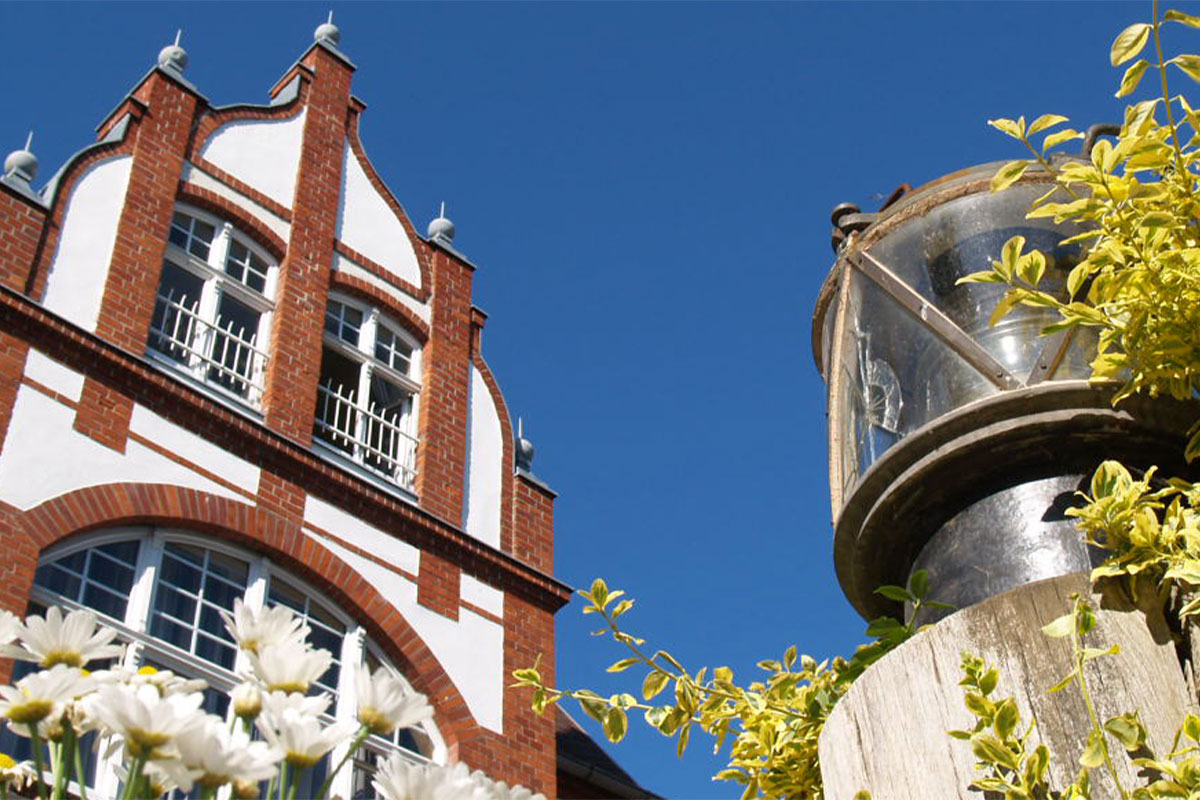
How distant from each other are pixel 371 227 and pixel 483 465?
8.67ft

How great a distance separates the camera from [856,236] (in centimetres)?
342

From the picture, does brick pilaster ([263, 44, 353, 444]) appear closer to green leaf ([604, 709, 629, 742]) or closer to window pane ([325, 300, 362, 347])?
window pane ([325, 300, 362, 347])

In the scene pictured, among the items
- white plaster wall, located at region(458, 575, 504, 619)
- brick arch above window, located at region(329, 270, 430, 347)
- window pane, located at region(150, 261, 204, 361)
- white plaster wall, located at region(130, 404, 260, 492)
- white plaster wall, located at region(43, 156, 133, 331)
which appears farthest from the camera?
brick arch above window, located at region(329, 270, 430, 347)

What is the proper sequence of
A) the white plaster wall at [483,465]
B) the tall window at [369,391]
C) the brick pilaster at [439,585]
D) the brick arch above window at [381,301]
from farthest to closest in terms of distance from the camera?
the brick arch above window at [381,301]
the white plaster wall at [483,465]
the tall window at [369,391]
the brick pilaster at [439,585]

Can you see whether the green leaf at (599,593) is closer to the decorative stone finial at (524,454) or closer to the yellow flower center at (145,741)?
the yellow flower center at (145,741)

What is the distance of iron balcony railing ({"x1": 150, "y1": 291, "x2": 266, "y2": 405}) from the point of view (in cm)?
1069

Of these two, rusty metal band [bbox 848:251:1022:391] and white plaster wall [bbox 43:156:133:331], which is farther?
white plaster wall [bbox 43:156:133:331]

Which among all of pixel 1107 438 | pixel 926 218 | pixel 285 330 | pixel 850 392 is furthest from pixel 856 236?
pixel 285 330

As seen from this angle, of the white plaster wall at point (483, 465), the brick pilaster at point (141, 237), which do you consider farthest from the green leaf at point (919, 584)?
the white plaster wall at point (483, 465)

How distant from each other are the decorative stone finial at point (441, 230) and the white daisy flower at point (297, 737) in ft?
42.2

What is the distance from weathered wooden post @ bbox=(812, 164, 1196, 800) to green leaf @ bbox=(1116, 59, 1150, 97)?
53cm

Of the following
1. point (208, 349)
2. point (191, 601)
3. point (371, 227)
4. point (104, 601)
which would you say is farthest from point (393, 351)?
point (104, 601)

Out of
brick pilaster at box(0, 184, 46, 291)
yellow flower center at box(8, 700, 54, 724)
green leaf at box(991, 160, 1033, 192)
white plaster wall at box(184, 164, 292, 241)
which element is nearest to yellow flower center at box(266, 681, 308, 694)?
yellow flower center at box(8, 700, 54, 724)

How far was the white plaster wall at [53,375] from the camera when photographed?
31.0ft
